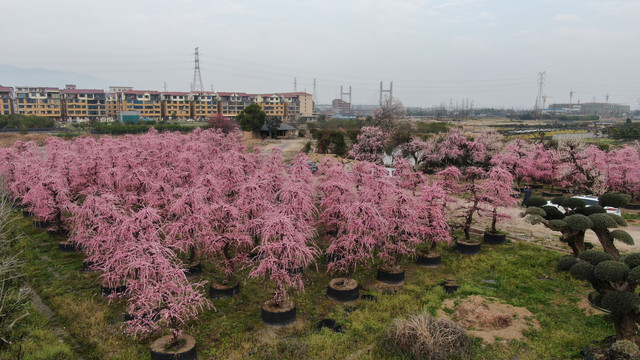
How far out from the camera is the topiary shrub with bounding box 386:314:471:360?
775cm

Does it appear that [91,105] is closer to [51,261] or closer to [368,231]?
[51,261]

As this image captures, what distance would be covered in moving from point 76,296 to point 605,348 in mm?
13619

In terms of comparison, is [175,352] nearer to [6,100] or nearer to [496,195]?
[496,195]

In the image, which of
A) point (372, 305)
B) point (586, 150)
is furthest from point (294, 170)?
point (586, 150)

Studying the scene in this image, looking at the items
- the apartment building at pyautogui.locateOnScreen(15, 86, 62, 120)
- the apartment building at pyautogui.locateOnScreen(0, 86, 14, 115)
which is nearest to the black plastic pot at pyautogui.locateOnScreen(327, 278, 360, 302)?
the apartment building at pyautogui.locateOnScreen(15, 86, 62, 120)

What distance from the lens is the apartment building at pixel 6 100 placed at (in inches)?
2990

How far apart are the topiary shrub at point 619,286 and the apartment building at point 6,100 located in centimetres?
10058

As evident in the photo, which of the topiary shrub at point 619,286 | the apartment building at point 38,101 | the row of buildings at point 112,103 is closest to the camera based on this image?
the topiary shrub at point 619,286

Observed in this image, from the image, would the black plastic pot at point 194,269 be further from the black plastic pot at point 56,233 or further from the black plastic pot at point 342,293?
the black plastic pot at point 56,233

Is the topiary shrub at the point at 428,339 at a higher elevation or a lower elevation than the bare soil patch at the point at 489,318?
higher

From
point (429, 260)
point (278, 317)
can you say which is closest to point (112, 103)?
point (429, 260)

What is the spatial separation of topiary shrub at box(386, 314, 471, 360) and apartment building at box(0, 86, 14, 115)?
9777 cm

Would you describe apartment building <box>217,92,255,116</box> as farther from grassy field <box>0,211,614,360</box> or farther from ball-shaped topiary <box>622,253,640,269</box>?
ball-shaped topiary <box>622,253,640,269</box>

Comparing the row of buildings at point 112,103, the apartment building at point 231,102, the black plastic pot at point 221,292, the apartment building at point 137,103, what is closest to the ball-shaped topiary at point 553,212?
the black plastic pot at point 221,292
